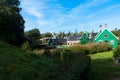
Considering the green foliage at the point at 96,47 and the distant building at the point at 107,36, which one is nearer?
the green foliage at the point at 96,47

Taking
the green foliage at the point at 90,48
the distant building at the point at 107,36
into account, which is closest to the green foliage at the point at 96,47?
the green foliage at the point at 90,48

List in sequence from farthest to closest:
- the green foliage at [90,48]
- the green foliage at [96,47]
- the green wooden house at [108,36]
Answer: the green wooden house at [108,36], the green foliage at [96,47], the green foliage at [90,48]

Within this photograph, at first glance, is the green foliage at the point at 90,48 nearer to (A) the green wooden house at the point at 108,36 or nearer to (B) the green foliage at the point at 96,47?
(B) the green foliage at the point at 96,47

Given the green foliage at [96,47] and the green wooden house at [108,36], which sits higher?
the green wooden house at [108,36]

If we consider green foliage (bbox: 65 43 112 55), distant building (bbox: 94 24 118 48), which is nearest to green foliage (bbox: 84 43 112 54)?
green foliage (bbox: 65 43 112 55)

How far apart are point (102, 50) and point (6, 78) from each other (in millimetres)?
33114

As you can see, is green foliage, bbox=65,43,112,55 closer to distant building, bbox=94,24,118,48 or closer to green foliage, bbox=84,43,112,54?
green foliage, bbox=84,43,112,54

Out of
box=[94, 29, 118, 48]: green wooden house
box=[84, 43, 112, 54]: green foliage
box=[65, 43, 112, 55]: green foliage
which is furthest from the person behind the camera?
box=[94, 29, 118, 48]: green wooden house

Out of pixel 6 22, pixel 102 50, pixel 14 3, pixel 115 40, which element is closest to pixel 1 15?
pixel 6 22

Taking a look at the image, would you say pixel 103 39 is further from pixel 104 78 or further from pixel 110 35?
pixel 104 78

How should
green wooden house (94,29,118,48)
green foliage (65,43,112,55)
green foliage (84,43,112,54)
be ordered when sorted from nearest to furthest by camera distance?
green foliage (65,43,112,55) → green foliage (84,43,112,54) → green wooden house (94,29,118,48)

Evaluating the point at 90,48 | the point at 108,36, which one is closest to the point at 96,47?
the point at 90,48

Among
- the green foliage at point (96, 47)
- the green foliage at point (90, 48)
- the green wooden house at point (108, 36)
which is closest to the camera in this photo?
the green foliage at point (90, 48)

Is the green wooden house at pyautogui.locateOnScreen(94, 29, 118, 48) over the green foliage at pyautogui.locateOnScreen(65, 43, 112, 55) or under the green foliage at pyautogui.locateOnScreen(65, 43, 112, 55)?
over
